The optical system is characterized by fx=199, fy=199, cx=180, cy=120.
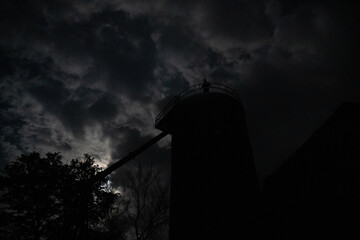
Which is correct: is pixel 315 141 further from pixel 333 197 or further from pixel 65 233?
pixel 65 233

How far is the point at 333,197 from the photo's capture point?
6.70 m

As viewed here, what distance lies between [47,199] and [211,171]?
15063 millimetres

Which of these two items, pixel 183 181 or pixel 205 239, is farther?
pixel 183 181

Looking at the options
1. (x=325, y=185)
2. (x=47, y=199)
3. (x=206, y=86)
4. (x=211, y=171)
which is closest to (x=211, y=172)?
(x=211, y=171)

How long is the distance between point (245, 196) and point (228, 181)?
833mm

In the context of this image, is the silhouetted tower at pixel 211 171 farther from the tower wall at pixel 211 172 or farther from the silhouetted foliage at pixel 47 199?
the silhouetted foliage at pixel 47 199

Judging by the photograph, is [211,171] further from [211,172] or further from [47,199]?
[47,199]

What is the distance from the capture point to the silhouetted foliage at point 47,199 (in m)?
14.0

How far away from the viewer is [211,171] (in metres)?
7.75

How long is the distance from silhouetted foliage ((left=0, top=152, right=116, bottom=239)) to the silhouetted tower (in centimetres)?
846

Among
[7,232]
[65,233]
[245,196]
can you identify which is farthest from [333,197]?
[7,232]

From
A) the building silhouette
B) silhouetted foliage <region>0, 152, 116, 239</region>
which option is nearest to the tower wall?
the building silhouette

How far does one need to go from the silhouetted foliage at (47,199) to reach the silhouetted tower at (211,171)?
846 centimetres

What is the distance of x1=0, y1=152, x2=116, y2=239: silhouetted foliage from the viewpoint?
46.0 ft
